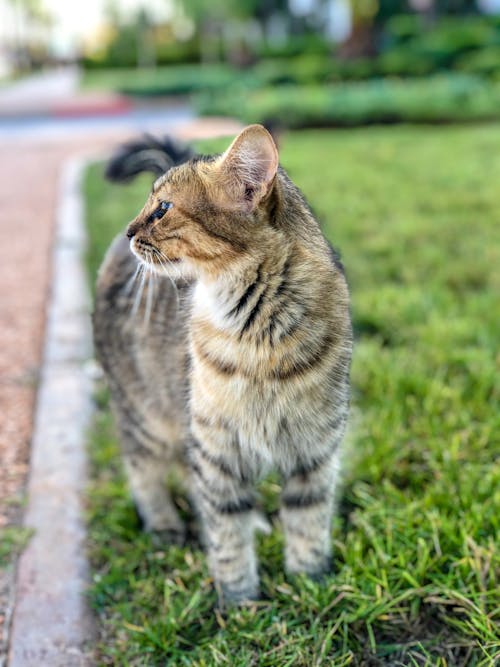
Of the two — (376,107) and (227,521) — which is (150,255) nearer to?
(227,521)

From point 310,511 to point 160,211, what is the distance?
1.00 metres

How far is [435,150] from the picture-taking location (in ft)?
29.1

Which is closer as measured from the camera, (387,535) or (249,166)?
(249,166)

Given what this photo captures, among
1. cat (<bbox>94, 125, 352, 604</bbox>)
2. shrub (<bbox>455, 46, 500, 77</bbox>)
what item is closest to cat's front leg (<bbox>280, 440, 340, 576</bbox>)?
cat (<bbox>94, 125, 352, 604</bbox>)

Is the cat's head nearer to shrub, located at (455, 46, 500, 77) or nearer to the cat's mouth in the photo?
the cat's mouth

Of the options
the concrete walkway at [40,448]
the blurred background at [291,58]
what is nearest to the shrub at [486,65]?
the blurred background at [291,58]

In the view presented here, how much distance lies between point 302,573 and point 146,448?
70 centimetres

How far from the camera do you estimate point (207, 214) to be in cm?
186

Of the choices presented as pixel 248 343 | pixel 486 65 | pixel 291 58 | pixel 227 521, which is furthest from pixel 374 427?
pixel 291 58

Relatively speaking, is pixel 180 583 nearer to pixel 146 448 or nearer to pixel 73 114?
pixel 146 448

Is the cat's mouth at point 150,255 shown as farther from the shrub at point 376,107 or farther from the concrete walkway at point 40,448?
the shrub at point 376,107

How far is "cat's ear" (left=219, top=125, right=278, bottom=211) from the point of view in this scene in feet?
5.57

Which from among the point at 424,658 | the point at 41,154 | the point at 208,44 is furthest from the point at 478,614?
the point at 208,44

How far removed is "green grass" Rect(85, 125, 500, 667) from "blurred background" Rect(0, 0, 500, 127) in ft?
18.7
